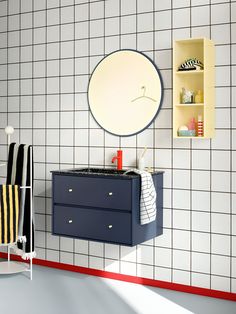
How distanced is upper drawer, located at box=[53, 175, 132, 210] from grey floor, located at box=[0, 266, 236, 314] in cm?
67

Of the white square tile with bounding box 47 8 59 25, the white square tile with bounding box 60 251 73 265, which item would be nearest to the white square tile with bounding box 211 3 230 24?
the white square tile with bounding box 47 8 59 25

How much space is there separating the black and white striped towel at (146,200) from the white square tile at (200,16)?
118 cm

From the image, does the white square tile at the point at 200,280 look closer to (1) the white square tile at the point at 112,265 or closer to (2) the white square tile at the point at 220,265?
(2) the white square tile at the point at 220,265

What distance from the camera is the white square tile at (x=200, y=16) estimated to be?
11.9ft

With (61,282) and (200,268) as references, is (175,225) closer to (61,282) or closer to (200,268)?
(200,268)

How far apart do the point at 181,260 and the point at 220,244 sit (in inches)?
13.6

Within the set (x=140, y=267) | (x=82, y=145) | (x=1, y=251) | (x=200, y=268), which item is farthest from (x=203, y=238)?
(x=1, y=251)

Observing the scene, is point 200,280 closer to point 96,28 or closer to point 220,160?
point 220,160

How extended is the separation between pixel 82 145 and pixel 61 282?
1142 millimetres

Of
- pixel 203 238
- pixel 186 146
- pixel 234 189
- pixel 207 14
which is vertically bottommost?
pixel 203 238

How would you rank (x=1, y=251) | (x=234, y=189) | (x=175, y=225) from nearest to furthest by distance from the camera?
(x=234, y=189)
(x=175, y=225)
(x=1, y=251)

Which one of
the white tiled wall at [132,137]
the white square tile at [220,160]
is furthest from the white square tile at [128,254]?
the white square tile at [220,160]

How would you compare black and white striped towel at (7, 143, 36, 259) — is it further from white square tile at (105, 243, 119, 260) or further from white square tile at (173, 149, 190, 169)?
white square tile at (173, 149, 190, 169)

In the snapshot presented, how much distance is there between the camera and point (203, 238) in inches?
145
